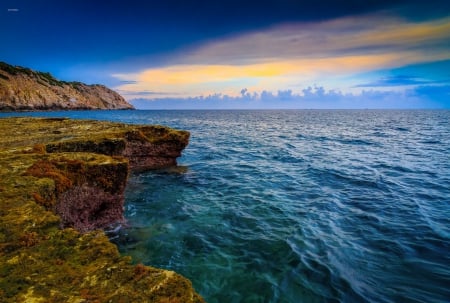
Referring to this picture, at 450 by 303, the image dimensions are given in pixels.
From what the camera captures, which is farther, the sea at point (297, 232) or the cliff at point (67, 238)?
the sea at point (297, 232)

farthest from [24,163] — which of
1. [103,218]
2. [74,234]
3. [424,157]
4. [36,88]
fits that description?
[36,88]

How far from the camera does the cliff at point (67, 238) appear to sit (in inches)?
155

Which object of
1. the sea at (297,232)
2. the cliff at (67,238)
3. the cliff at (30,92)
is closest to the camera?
the cliff at (67,238)

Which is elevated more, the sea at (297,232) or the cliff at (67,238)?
the cliff at (67,238)

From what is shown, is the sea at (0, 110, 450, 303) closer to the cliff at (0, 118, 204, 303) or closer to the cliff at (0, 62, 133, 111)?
the cliff at (0, 118, 204, 303)

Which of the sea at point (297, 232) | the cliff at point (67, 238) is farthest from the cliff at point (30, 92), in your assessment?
the cliff at point (67, 238)

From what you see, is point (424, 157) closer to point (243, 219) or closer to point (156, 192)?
point (243, 219)

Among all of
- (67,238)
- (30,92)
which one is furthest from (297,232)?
(30,92)

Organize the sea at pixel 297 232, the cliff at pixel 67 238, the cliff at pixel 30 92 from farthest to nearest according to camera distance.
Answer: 1. the cliff at pixel 30 92
2. the sea at pixel 297 232
3. the cliff at pixel 67 238

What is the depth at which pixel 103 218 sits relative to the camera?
1084 cm

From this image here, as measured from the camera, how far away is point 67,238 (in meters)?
5.40

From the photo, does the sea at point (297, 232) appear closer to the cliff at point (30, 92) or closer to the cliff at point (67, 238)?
the cliff at point (67, 238)

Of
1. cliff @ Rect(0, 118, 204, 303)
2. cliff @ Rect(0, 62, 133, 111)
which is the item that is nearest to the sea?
cliff @ Rect(0, 118, 204, 303)

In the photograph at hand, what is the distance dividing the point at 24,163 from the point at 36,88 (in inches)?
7442
